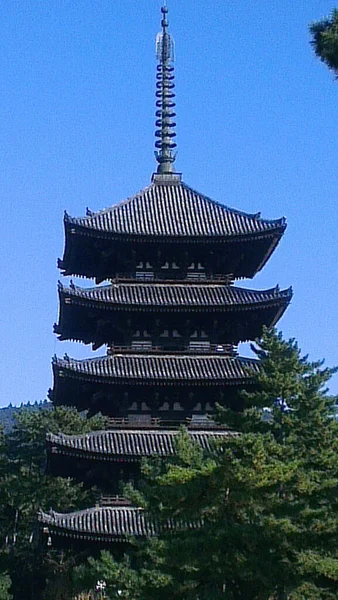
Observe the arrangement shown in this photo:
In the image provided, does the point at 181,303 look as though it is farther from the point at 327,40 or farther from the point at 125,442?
the point at 327,40

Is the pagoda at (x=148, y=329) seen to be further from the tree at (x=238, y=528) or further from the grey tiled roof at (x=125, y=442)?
the tree at (x=238, y=528)

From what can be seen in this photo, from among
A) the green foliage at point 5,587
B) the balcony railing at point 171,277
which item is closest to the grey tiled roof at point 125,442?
the balcony railing at point 171,277

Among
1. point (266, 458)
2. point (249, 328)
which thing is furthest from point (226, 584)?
point (249, 328)

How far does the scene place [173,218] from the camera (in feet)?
118

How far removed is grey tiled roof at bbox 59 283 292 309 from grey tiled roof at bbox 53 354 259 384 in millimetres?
1866

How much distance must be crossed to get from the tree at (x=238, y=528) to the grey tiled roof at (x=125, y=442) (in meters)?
3.46

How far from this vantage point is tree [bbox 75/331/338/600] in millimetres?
24828

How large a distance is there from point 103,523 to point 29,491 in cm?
3073

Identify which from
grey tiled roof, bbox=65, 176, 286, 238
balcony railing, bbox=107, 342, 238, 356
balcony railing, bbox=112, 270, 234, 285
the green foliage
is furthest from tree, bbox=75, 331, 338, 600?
the green foliage

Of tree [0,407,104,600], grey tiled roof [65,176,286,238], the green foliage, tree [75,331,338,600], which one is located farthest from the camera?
tree [0,407,104,600]

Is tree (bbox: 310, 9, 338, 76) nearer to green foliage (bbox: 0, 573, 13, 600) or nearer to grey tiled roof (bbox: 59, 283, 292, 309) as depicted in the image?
grey tiled roof (bbox: 59, 283, 292, 309)

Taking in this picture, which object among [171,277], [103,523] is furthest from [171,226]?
[103,523]

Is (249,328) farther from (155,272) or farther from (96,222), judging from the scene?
(96,222)

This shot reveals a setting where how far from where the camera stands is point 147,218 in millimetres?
35938
